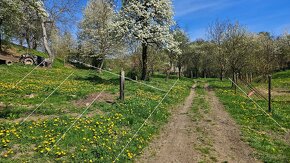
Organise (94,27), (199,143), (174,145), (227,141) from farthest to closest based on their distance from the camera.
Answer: (94,27), (227,141), (199,143), (174,145)

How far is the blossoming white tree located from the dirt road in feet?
53.7

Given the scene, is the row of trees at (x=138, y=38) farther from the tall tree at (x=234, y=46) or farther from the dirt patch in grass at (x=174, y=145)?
the dirt patch in grass at (x=174, y=145)

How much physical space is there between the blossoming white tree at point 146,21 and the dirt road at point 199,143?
645 inches

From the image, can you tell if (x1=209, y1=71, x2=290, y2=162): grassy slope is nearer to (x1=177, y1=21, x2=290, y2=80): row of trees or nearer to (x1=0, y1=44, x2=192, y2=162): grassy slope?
(x1=0, y1=44, x2=192, y2=162): grassy slope

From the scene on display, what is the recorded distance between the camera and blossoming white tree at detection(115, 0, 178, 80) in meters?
33.6

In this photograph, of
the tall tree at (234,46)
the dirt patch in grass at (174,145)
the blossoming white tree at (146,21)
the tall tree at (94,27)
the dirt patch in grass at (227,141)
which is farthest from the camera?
the tall tree at (94,27)

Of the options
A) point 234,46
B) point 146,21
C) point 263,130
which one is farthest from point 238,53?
point 263,130

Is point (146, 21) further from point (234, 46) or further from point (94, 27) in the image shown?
point (94, 27)

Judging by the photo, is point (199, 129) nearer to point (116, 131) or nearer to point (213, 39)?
point (116, 131)

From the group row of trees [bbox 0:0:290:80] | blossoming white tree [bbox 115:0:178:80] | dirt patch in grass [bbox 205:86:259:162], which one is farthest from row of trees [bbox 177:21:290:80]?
dirt patch in grass [bbox 205:86:259:162]

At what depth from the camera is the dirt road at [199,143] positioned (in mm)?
12125

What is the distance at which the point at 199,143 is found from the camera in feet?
45.8

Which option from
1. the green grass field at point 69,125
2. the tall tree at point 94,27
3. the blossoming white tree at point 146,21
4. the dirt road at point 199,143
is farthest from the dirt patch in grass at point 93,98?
the tall tree at point 94,27

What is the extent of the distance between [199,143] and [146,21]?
22747 mm
